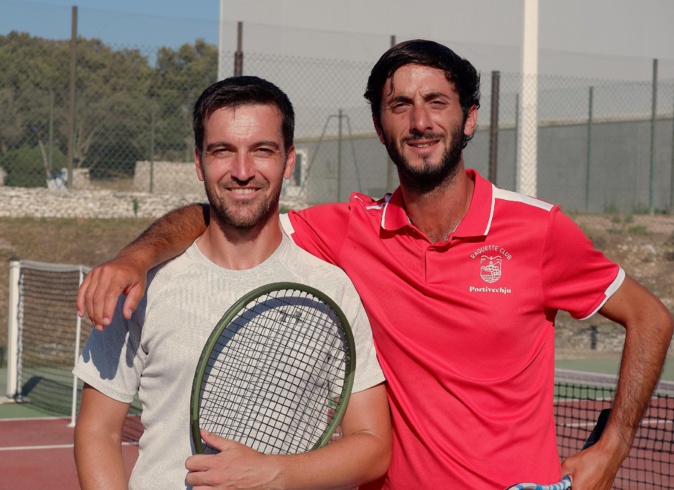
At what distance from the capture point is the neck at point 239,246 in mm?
2668

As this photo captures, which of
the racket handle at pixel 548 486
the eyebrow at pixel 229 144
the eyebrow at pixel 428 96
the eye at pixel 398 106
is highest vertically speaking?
the eyebrow at pixel 428 96

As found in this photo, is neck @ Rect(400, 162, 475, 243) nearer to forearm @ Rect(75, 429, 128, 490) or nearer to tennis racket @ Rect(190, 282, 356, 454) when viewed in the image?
tennis racket @ Rect(190, 282, 356, 454)

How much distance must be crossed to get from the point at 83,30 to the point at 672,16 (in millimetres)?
13605

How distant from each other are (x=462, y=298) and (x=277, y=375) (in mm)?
571

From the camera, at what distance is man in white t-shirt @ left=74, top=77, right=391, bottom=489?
2.50 m

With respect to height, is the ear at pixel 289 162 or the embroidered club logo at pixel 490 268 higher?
the ear at pixel 289 162

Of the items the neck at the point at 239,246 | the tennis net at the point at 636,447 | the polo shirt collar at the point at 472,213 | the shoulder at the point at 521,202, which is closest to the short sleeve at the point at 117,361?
the neck at the point at 239,246

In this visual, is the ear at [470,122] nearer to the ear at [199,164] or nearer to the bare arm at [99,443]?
the ear at [199,164]

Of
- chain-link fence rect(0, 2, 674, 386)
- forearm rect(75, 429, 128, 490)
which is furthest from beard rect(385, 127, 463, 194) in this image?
chain-link fence rect(0, 2, 674, 386)

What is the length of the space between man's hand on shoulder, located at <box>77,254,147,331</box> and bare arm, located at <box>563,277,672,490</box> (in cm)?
125

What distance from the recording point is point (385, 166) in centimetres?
1377

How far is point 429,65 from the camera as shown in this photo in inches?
117

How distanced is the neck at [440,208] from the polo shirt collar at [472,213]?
3 centimetres

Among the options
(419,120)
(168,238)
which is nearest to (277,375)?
(168,238)
